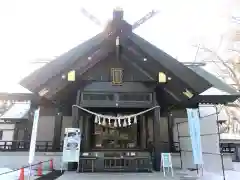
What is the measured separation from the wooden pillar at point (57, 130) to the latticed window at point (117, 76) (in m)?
3.76

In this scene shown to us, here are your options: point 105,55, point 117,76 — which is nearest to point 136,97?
point 117,76

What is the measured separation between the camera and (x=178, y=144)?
11.4m

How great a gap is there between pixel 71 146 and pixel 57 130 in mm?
3240

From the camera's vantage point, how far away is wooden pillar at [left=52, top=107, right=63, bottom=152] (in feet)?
35.3

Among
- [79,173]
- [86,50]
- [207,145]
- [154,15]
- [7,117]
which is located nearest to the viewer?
[79,173]

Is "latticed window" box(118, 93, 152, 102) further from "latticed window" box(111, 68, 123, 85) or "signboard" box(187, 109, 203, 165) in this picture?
"signboard" box(187, 109, 203, 165)

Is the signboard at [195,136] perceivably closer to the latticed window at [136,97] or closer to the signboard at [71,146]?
the latticed window at [136,97]

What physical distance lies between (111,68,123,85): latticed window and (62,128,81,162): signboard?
250cm

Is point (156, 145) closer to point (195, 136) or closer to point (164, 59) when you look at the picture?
point (195, 136)

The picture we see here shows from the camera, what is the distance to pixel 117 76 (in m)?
9.10

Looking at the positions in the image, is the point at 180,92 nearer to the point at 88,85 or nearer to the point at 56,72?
the point at 88,85

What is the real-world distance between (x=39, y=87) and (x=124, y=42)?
376 centimetres

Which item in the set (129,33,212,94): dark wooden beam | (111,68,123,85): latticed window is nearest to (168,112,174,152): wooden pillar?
(129,33,212,94): dark wooden beam

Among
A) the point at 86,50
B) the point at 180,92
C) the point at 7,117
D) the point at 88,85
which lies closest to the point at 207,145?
the point at 180,92
